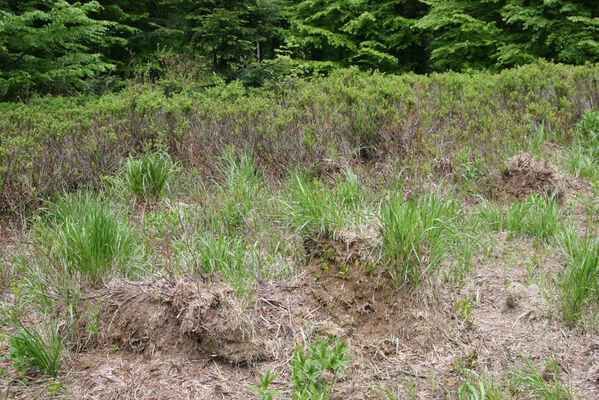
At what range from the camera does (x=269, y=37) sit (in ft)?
40.6

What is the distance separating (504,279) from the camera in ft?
10.5

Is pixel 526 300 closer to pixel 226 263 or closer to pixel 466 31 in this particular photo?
pixel 226 263

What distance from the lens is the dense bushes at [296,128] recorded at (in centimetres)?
501

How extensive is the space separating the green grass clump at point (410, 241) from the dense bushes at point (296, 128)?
164 centimetres

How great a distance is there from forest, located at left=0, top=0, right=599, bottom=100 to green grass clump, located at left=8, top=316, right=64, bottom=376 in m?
6.33

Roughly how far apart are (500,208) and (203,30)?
20.9ft

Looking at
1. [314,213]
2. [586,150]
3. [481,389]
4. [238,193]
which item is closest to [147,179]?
[238,193]

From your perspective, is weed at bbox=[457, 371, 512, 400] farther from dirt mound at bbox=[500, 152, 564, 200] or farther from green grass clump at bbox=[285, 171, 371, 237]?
dirt mound at bbox=[500, 152, 564, 200]

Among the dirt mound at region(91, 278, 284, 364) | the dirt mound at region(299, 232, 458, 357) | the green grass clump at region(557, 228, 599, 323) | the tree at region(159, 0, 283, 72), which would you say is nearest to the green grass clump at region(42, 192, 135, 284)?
the dirt mound at region(91, 278, 284, 364)

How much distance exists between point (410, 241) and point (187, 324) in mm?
1423

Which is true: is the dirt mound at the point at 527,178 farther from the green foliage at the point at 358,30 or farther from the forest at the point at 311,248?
the green foliage at the point at 358,30

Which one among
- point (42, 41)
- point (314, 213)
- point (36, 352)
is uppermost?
point (42, 41)

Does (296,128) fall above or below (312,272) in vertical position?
above

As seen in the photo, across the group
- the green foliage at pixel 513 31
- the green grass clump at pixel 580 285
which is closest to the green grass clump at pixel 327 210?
the green grass clump at pixel 580 285
